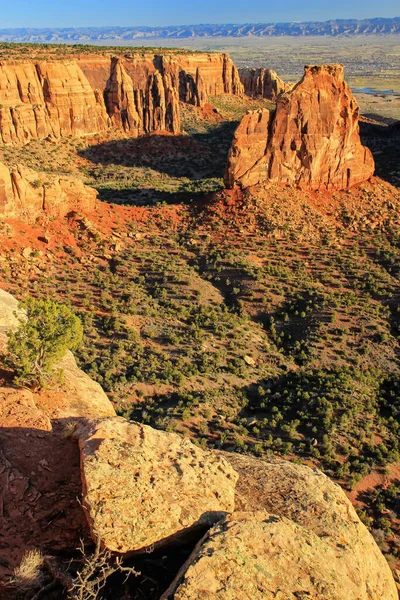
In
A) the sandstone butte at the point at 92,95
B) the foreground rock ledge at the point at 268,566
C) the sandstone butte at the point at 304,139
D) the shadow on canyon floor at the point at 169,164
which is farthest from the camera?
the sandstone butte at the point at 92,95

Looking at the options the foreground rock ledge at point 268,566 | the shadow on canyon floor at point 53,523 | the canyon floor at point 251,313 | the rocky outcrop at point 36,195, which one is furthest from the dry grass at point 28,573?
the rocky outcrop at point 36,195

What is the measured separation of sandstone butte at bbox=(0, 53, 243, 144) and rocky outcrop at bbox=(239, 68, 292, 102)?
977 inches

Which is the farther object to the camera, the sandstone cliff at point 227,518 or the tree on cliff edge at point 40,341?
the tree on cliff edge at point 40,341

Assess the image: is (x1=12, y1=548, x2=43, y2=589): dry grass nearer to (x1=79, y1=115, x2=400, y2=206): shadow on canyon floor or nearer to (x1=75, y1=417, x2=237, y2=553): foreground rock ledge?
(x1=75, y1=417, x2=237, y2=553): foreground rock ledge

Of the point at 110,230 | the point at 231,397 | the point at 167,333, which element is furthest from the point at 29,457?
the point at 110,230

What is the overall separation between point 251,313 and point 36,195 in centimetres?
1976

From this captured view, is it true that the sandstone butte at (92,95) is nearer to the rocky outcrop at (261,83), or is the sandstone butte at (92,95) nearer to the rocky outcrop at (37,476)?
the rocky outcrop at (261,83)

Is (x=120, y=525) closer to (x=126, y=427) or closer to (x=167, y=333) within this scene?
(x=126, y=427)

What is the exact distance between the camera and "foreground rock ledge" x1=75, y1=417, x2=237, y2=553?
9477 millimetres

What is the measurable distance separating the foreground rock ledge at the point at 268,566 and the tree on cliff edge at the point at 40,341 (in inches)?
365

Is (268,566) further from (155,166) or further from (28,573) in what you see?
(155,166)

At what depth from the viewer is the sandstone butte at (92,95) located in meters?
72.2

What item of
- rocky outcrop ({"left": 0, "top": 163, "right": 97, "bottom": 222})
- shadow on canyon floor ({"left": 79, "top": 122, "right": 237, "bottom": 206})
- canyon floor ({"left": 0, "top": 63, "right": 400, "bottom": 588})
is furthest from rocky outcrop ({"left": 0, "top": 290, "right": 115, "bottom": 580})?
shadow on canyon floor ({"left": 79, "top": 122, "right": 237, "bottom": 206})

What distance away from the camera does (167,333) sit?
99.9ft
